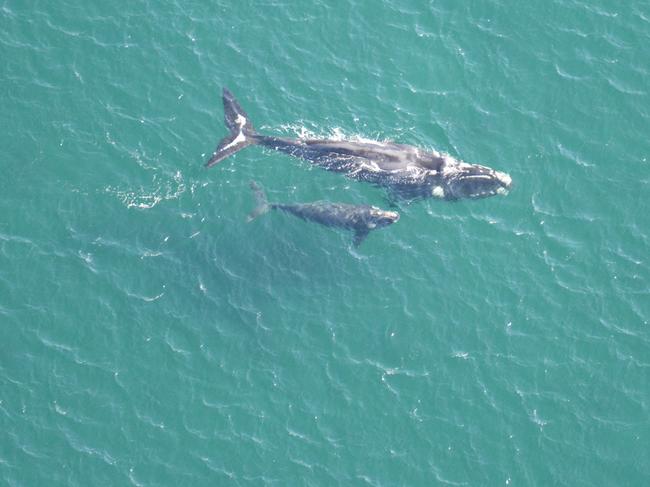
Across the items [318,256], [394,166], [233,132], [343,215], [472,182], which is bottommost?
[318,256]

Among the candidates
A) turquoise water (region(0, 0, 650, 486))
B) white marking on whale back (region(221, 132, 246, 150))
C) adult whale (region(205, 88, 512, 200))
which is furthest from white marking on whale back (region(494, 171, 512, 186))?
white marking on whale back (region(221, 132, 246, 150))

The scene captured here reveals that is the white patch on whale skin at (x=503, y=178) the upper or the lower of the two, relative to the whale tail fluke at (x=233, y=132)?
upper

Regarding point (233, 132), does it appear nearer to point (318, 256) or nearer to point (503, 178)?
point (318, 256)

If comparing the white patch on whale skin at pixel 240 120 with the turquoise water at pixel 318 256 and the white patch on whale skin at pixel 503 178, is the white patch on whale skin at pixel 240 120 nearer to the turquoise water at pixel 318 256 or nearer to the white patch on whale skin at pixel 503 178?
the turquoise water at pixel 318 256

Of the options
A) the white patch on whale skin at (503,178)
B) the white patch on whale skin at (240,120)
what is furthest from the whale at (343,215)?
the white patch on whale skin at (503,178)

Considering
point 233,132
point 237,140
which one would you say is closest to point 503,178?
point 237,140

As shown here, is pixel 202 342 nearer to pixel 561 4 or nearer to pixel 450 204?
pixel 450 204
